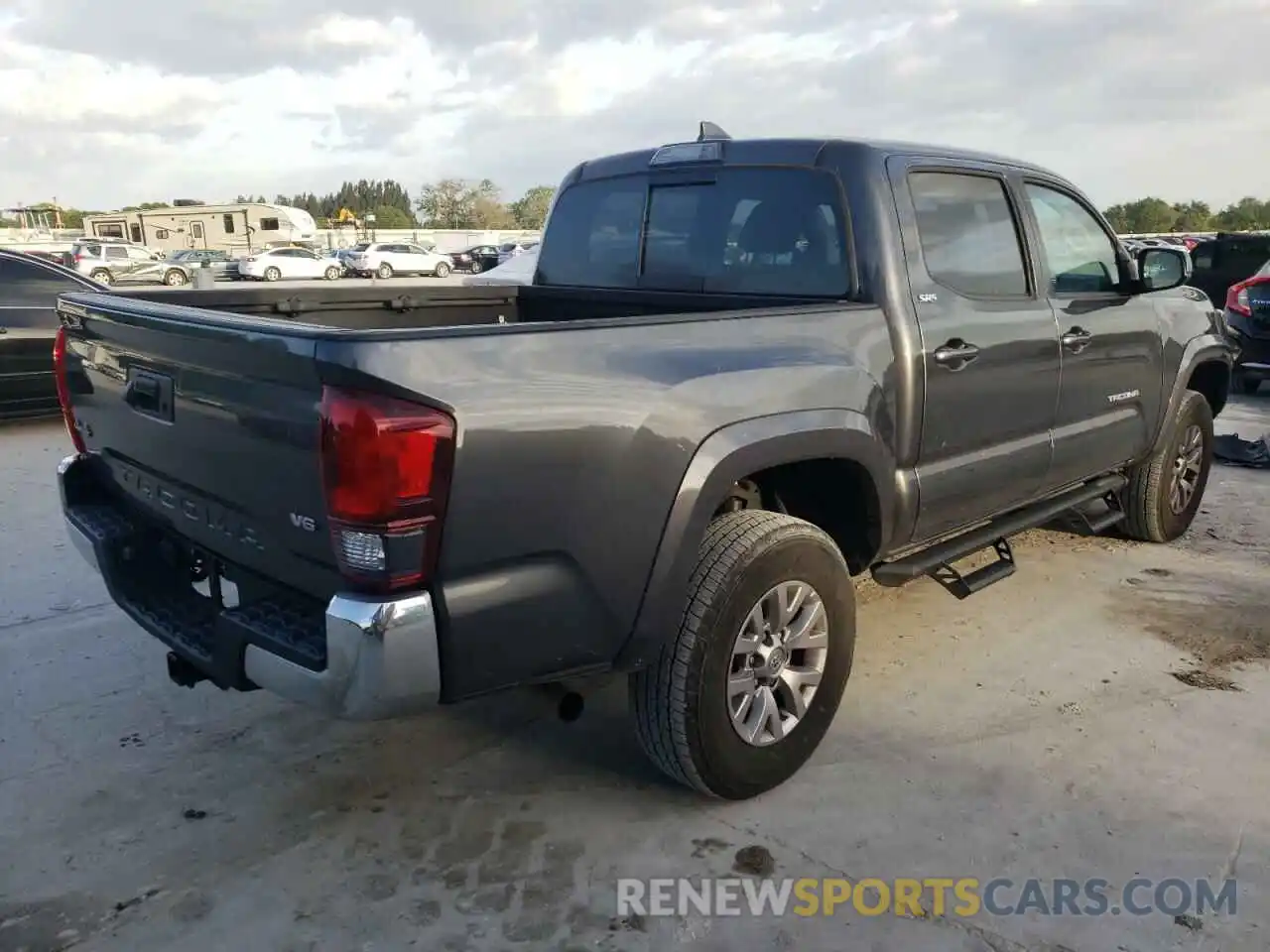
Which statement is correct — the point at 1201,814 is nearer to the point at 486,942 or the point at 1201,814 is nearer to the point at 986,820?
the point at 986,820

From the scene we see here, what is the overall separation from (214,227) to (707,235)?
221 ft

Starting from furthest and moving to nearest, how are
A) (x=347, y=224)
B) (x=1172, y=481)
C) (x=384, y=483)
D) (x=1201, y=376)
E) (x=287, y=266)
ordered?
1. (x=347, y=224)
2. (x=287, y=266)
3. (x=1201, y=376)
4. (x=1172, y=481)
5. (x=384, y=483)

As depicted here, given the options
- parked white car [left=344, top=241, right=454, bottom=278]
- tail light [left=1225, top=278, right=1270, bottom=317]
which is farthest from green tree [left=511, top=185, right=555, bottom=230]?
tail light [left=1225, top=278, right=1270, bottom=317]

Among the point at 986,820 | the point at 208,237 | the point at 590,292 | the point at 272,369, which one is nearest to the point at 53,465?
the point at 590,292

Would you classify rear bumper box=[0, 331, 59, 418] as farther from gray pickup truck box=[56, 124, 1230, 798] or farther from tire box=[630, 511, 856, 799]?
tire box=[630, 511, 856, 799]

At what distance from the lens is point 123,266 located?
3553 cm

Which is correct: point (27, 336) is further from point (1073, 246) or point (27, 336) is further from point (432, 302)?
point (1073, 246)

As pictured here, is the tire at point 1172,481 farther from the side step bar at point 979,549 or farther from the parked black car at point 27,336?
the parked black car at point 27,336

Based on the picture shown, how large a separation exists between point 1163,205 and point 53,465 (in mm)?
65504

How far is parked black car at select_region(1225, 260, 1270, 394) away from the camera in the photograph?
9.73 m

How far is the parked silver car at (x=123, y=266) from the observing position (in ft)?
113

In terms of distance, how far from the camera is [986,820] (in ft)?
9.71

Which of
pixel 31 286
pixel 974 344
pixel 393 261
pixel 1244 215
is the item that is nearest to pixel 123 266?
pixel 393 261

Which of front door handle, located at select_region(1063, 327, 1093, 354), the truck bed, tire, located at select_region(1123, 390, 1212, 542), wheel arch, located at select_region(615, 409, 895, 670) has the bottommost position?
tire, located at select_region(1123, 390, 1212, 542)
